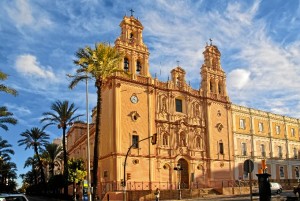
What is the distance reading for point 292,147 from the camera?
64.2 metres

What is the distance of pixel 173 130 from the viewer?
4744 centimetres

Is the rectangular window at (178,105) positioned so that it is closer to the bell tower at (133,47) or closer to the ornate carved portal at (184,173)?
the bell tower at (133,47)

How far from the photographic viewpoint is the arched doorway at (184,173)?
47.2 meters

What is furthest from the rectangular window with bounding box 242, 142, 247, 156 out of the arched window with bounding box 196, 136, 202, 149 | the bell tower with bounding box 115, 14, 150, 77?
the bell tower with bounding box 115, 14, 150, 77

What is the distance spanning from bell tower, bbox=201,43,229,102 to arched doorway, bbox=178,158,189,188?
10.9 meters

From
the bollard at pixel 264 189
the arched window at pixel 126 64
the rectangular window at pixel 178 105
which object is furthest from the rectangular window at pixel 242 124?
the bollard at pixel 264 189

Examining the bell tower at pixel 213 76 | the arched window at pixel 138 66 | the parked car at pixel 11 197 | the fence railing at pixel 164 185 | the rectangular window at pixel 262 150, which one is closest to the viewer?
the parked car at pixel 11 197

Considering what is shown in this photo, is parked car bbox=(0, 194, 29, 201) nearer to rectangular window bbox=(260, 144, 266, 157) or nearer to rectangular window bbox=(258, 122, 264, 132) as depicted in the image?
rectangular window bbox=(260, 144, 266, 157)

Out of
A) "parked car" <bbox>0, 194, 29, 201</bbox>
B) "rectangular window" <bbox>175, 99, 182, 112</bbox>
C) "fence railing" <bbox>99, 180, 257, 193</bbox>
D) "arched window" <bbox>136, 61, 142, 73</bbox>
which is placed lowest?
"fence railing" <bbox>99, 180, 257, 193</bbox>

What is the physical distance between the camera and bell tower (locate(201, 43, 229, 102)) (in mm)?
53500

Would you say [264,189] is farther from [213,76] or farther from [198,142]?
[213,76]

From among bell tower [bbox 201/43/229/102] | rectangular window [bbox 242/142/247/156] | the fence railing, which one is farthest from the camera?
rectangular window [bbox 242/142/247/156]

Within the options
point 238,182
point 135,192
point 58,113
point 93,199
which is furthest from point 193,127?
point 93,199

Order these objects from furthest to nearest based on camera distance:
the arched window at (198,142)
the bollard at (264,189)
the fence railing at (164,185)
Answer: the arched window at (198,142)
the fence railing at (164,185)
the bollard at (264,189)
